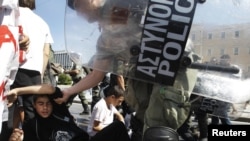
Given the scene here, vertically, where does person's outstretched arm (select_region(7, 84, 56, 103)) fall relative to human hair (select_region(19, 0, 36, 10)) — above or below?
below

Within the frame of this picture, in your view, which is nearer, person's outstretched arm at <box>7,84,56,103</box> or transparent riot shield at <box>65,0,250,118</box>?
transparent riot shield at <box>65,0,250,118</box>

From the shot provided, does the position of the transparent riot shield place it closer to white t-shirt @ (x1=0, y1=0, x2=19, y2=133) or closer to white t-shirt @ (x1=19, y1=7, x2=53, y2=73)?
white t-shirt @ (x1=0, y1=0, x2=19, y2=133)

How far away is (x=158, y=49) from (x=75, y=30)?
460mm

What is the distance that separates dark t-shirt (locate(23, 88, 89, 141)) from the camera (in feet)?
8.72

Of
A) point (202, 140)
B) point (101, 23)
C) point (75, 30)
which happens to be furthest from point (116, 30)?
point (202, 140)

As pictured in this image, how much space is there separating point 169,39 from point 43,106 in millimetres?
1246

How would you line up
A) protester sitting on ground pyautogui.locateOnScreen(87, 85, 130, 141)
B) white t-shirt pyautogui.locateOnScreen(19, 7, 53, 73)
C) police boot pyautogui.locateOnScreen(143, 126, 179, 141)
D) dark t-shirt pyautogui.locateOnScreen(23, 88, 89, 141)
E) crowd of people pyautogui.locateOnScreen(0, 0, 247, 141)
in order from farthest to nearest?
protester sitting on ground pyautogui.locateOnScreen(87, 85, 130, 141)
white t-shirt pyautogui.locateOnScreen(19, 7, 53, 73)
dark t-shirt pyautogui.locateOnScreen(23, 88, 89, 141)
crowd of people pyautogui.locateOnScreen(0, 0, 247, 141)
police boot pyautogui.locateOnScreen(143, 126, 179, 141)

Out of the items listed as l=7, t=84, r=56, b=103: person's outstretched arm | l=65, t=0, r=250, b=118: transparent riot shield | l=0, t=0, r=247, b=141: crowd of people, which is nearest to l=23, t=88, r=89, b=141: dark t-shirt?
l=0, t=0, r=247, b=141: crowd of people

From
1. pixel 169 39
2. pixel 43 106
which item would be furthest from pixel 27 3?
pixel 169 39

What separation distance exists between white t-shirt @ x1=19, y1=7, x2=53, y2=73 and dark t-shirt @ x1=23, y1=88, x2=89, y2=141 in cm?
50

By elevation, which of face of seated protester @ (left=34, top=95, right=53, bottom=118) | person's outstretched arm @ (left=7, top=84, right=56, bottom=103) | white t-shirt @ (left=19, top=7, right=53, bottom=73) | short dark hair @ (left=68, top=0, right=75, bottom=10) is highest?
short dark hair @ (left=68, top=0, right=75, bottom=10)

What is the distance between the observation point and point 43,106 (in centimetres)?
275

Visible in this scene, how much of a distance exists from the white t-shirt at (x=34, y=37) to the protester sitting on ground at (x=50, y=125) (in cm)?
38

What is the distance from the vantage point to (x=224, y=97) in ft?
6.39
